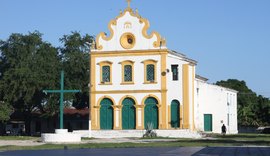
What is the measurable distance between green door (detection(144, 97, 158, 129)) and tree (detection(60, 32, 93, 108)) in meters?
11.6

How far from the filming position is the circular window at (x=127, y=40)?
5825 cm

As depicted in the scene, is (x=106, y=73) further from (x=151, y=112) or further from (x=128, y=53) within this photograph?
(x=151, y=112)

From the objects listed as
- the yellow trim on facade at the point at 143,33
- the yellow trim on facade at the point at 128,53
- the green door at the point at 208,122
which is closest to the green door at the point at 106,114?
the yellow trim on facade at the point at 128,53

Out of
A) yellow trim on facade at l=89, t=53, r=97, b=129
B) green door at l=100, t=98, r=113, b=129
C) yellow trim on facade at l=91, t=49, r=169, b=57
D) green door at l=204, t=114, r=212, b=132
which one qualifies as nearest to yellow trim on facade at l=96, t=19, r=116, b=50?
yellow trim on facade at l=91, t=49, r=169, b=57

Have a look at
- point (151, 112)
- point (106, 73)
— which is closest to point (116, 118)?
point (151, 112)

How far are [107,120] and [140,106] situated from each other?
3.72 m

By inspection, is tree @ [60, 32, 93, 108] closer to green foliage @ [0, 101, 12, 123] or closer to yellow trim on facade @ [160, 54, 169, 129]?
green foliage @ [0, 101, 12, 123]

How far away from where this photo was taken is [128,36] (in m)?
58.6

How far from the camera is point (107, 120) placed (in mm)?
58250

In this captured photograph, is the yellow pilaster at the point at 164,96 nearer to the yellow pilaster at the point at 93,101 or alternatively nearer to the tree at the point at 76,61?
the yellow pilaster at the point at 93,101

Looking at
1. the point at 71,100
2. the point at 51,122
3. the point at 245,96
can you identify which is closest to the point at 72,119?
the point at 51,122

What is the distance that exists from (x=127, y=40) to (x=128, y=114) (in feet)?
24.2

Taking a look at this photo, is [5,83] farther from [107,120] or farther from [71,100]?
[107,120]

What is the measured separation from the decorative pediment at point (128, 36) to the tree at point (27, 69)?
8.58 m
